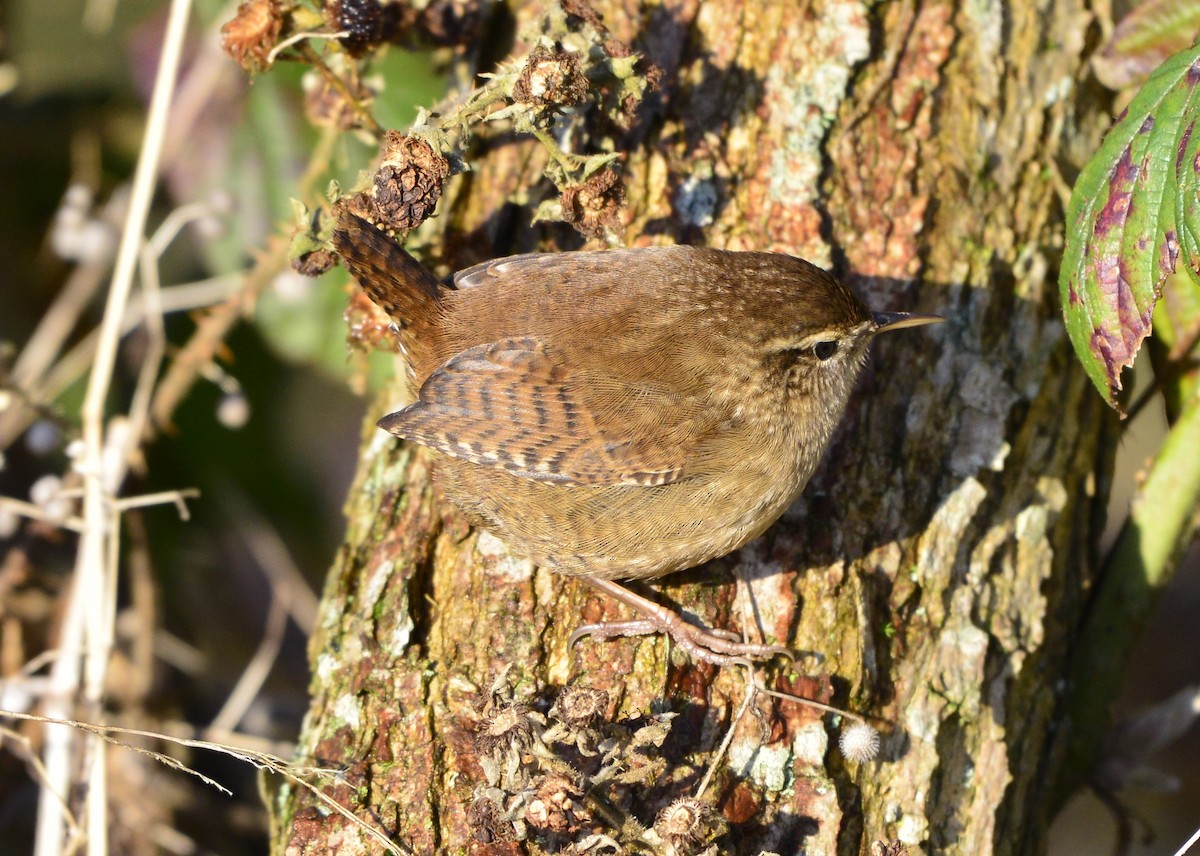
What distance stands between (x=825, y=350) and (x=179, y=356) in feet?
7.15

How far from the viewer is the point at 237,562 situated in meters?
6.25

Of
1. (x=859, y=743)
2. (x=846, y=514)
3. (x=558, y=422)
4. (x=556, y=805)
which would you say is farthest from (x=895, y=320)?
(x=556, y=805)

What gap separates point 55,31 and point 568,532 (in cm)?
306

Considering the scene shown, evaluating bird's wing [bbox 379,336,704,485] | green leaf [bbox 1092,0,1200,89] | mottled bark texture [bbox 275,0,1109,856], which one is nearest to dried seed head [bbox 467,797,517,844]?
mottled bark texture [bbox 275,0,1109,856]

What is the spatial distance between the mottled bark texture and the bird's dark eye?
25 cm

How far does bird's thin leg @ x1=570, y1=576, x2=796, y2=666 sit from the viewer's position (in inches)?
106

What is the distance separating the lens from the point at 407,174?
2576 millimetres

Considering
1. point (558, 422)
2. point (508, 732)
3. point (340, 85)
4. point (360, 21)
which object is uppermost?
point (360, 21)

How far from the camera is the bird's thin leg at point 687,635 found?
268 cm

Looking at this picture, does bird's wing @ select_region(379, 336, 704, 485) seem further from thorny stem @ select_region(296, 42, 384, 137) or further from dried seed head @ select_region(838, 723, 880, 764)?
thorny stem @ select_region(296, 42, 384, 137)

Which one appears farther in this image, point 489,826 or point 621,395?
point 621,395

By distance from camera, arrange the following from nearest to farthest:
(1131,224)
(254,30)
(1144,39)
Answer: (1131,224) → (254,30) → (1144,39)

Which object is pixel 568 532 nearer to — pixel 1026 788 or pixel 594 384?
pixel 594 384

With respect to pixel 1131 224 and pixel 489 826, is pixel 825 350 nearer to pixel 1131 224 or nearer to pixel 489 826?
pixel 1131 224
